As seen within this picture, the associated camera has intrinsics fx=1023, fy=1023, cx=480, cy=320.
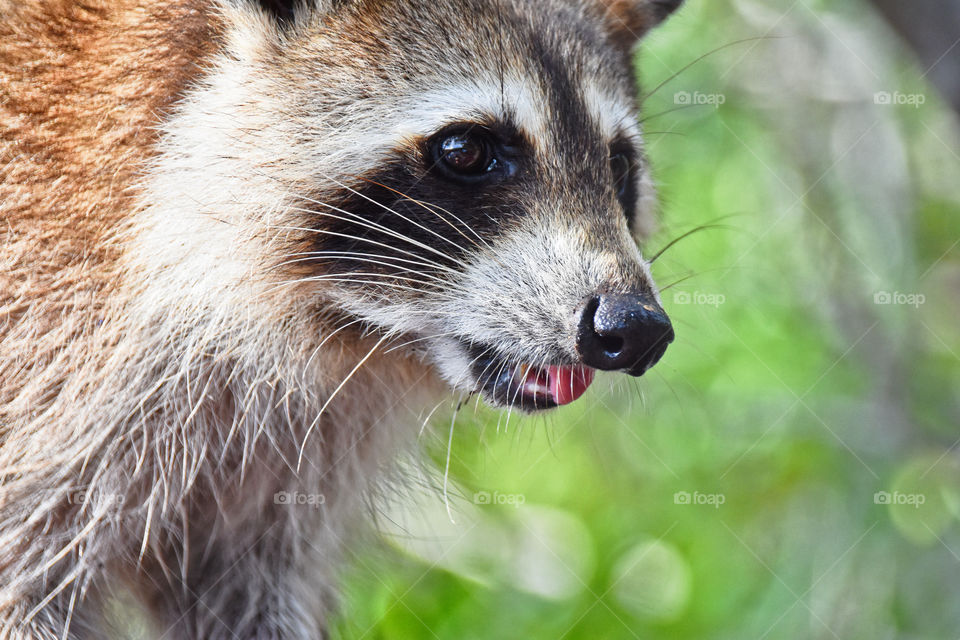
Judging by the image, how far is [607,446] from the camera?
5.38m

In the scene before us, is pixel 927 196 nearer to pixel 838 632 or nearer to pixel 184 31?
pixel 838 632

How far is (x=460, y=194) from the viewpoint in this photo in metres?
2.63

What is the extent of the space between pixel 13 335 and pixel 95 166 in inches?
19.9

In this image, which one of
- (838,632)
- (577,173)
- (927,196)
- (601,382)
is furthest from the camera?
(927,196)

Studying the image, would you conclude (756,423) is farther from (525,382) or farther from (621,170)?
(525,382)

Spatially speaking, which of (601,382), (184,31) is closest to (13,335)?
(184,31)
